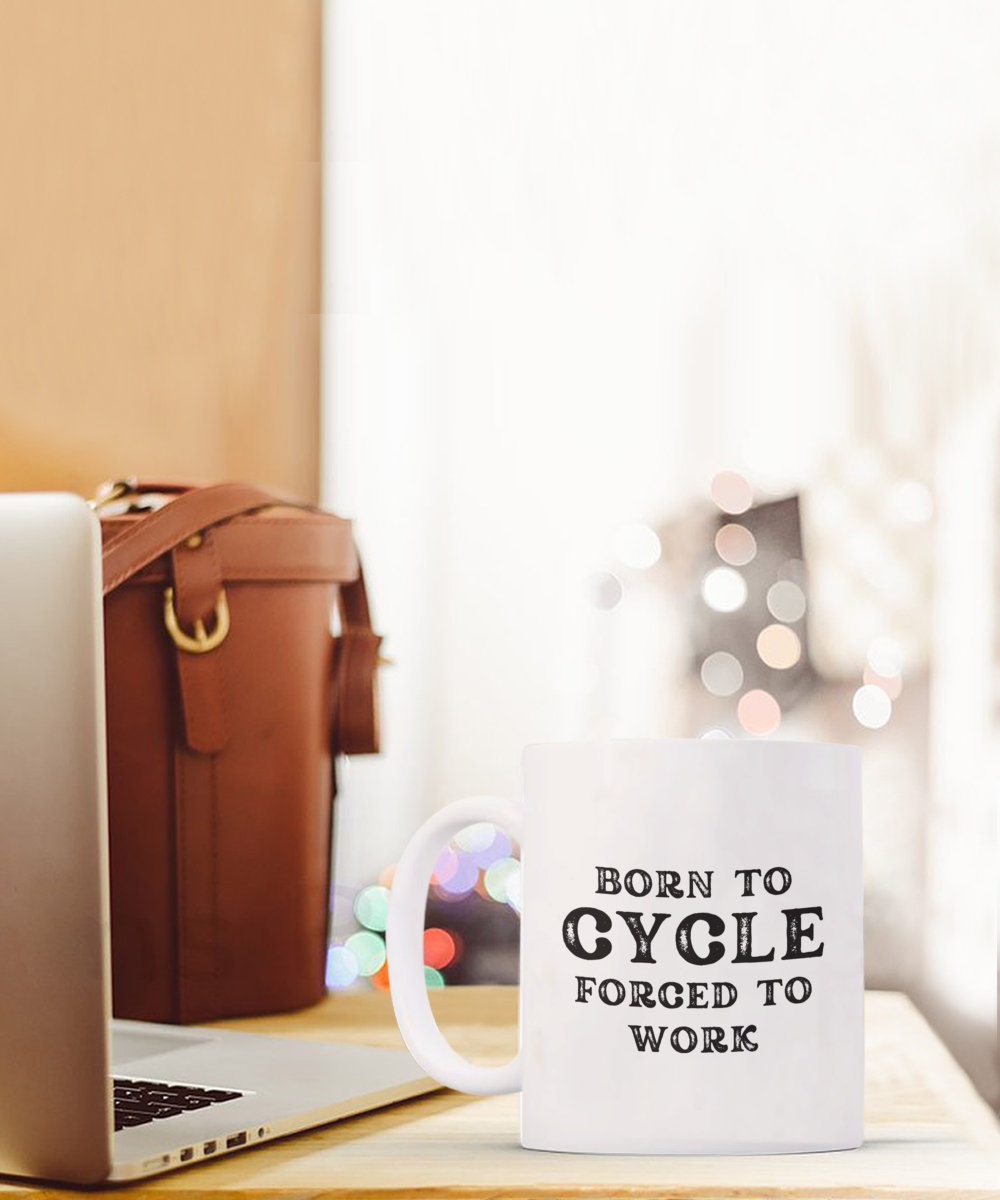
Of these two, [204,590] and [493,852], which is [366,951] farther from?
[204,590]

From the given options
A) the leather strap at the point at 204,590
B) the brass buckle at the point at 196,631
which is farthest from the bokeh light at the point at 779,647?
the brass buckle at the point at 196,631

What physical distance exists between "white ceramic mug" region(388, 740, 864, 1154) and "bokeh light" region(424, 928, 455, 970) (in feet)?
3.19

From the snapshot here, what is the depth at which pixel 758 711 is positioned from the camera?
5.05ft

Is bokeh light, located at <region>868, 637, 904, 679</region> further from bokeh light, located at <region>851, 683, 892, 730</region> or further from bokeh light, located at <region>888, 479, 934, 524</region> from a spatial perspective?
bokeh light, located at <region>888, 479, 934, 524</region>

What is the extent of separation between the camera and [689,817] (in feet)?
1.55

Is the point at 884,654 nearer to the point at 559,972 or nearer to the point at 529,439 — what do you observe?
the point at 529,439

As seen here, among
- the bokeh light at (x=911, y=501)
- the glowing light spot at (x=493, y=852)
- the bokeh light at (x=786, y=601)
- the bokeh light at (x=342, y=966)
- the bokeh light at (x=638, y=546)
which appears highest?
the bokeh light at (x=911, y=501)

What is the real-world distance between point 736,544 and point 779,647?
114mm

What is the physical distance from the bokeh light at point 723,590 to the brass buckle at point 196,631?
812 millimetres

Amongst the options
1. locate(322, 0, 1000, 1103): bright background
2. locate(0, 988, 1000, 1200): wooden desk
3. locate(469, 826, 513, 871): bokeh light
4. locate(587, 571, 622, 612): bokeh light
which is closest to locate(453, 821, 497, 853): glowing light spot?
locate(469, 826, 513, 871): bokeh light

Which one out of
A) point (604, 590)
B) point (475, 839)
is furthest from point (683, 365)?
point (475, 839)

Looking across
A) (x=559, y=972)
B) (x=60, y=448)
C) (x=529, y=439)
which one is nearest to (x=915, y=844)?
(x=529, y=439)

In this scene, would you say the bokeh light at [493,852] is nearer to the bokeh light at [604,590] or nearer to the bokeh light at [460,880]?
the bokeh light at [460,880]

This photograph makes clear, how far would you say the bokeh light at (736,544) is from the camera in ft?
5.08
